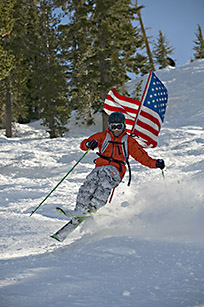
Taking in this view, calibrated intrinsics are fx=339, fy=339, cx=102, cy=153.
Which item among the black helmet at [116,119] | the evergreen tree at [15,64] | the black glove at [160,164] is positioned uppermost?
the evergreen tree at [15,64]

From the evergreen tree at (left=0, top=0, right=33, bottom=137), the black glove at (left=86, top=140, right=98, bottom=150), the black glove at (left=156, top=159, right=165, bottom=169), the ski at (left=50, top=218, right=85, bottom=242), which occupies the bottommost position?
the ski at (left=50, top=218, right=85, bottom=242)

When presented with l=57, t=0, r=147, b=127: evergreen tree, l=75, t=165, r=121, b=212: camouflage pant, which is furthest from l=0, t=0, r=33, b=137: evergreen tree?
l=75, t=165, r=121, b=212: camouflage pant

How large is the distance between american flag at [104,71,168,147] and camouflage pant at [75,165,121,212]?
176cm

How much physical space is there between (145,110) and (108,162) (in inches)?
83.0

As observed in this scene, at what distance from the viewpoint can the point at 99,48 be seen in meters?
19.5

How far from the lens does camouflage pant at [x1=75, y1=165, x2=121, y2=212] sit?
4809mm

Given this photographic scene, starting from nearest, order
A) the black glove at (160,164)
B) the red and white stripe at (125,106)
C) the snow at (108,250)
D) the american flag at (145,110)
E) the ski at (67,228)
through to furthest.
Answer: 1. the snow at (108,250)
2. the ski at (67,228)
3. the black glove at (160,164)
4. the american flag at (145,110)
5. the red and white stripe at (125,106)

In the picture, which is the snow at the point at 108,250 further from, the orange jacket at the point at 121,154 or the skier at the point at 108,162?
the orange jacket at the point at 121,154

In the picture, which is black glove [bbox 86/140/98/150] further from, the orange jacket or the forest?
the forest

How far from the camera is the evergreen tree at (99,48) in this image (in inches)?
765

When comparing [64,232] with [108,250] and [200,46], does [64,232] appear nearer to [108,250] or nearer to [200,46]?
[108,250]

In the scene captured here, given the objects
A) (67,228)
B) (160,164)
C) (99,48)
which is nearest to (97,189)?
(67,228)

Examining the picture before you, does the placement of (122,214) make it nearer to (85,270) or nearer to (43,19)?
(85,270)

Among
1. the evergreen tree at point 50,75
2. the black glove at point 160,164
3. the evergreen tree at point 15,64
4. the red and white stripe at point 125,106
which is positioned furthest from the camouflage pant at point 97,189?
the evergreen tree at point 15,64
